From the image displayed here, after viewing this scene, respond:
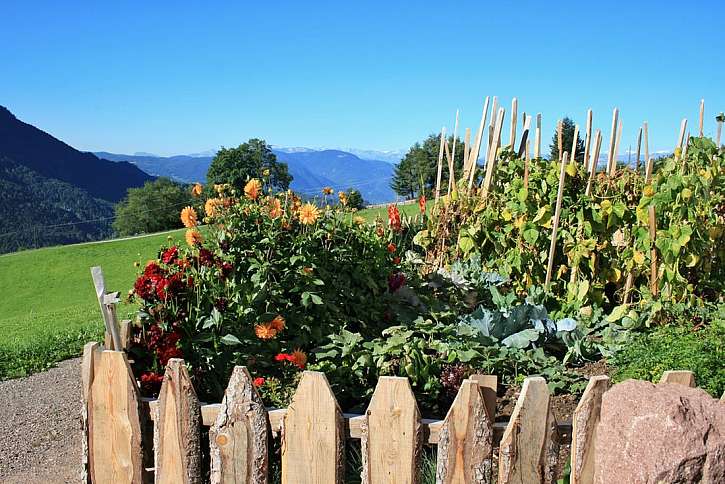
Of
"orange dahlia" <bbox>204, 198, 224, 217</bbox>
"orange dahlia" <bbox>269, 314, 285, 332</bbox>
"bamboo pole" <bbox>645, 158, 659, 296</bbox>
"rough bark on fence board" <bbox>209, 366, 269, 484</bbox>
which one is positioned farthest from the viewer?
"bamboo pole" <bbox>645, 158, 659, 296</bbox>

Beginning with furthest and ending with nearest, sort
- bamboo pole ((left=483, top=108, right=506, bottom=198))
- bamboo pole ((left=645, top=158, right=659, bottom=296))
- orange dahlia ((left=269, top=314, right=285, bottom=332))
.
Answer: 1. bamboo pole ((left=483, top=108, right=506, bottom=198))
2. bamboo pole ((left=645, top=158, right=659, bottom=296))
3. orange dahlia ((left=269, top=314, right=285, bottom=332))

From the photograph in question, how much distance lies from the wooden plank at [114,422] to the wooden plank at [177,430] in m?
0.11

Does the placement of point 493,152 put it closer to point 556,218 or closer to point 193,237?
point 556,218

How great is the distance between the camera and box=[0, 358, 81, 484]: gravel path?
3.23 meters

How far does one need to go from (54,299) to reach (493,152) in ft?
36.2

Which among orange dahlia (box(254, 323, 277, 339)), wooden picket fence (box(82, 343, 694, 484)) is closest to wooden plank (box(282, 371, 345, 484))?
wooden picket fence (box(82, 343, 694, 484))

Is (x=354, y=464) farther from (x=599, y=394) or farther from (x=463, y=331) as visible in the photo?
(x=463, y=331)

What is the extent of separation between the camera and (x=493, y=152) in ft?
22.1

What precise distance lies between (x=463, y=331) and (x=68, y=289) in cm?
1301

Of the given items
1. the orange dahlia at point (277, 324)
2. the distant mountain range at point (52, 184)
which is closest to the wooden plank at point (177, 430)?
the orange dahlia at point (277, 324)

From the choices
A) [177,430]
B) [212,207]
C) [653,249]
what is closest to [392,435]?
[177,430]

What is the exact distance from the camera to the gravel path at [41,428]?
3.23 m

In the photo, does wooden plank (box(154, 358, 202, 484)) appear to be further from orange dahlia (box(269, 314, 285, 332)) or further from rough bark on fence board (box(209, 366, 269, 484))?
orange dahlia (box(269, 314, 285, 332))

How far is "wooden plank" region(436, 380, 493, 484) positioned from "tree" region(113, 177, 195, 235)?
183ft
